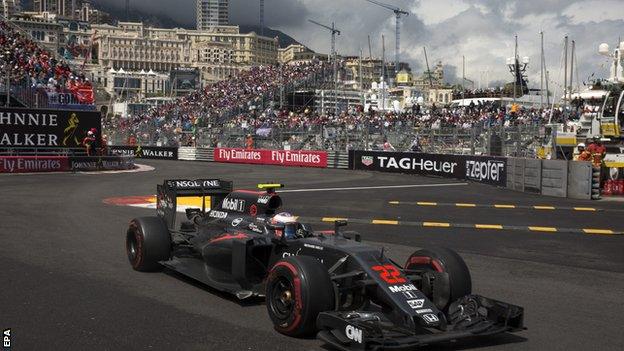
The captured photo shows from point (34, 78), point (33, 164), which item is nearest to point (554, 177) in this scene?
point (33, 164)

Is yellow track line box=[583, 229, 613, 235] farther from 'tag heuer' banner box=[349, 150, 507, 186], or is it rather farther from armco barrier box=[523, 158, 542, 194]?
'tag heuer' banner box=[349, 150, 507, 186]

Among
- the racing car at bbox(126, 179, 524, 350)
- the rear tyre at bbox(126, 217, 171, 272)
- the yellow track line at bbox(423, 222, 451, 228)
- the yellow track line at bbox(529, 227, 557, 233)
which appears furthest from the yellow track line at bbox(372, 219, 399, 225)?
the rear tyre at bbox(126, 217, 171, 272)

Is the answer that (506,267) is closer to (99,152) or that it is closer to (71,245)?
(71,245)

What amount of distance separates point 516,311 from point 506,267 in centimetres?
382

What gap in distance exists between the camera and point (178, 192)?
9.49 metres

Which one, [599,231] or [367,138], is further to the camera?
[367,138]

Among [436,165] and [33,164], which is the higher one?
[436,165]

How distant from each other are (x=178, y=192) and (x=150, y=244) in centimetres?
112

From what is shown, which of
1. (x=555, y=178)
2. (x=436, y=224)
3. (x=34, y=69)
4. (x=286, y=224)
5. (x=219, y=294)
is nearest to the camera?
(x=286, y=224)

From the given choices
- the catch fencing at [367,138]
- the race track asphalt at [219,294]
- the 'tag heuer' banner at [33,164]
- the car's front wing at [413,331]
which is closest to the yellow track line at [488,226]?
the race track asphalt at [219,294]

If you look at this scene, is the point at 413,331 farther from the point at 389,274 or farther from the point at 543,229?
the point at 543,229

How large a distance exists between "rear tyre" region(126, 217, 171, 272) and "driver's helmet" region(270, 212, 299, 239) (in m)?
1.73

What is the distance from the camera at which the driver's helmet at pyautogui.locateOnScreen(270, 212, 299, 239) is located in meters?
7.18

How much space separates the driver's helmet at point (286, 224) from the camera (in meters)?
7.18
